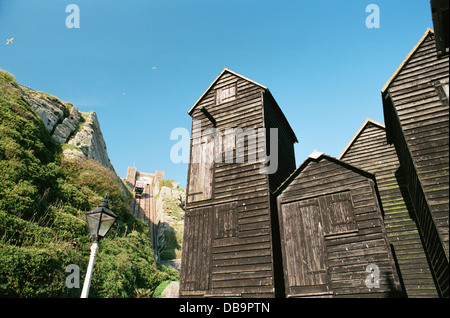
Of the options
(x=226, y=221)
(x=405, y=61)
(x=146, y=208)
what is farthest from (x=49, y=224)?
(x=146, y=208)

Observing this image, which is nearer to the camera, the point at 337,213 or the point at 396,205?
the point at 337,213

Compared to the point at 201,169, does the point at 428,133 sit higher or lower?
lower

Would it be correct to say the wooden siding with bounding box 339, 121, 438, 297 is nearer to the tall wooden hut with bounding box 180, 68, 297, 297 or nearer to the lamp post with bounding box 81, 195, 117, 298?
the tall wooden hut with bounding box 180, 68, 297, 297

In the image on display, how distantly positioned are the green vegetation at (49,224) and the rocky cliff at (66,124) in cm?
299

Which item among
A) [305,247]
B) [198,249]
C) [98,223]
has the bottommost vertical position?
[98,223]

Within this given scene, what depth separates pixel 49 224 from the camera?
623 inches

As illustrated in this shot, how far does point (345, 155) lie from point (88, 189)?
17661mm

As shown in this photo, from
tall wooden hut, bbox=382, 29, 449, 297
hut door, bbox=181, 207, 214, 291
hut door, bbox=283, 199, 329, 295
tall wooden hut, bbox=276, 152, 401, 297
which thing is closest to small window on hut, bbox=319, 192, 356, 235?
tall wooden hut, bbox=276, 152, 401, 297

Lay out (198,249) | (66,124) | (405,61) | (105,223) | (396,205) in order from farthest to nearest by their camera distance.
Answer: (66,124), (396,205), (198,249), (405,61), (105,223)

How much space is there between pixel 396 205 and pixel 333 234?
13.2 ft

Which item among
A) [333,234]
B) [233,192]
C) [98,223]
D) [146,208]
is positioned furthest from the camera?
[146,208]

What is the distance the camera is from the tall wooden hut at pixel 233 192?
1064 cm

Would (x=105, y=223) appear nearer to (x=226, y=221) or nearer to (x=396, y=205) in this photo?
(x=226, y=221)

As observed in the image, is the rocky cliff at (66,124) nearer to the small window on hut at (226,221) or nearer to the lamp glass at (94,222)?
the small window on hut at (226,221)
